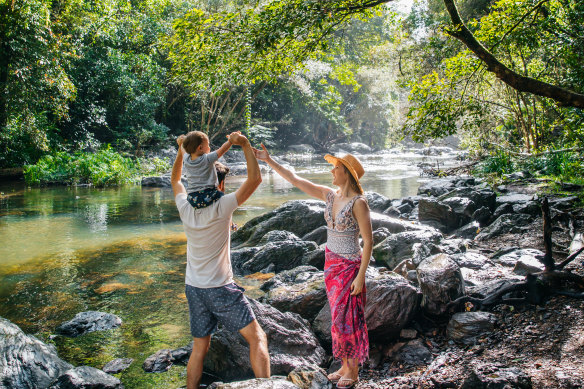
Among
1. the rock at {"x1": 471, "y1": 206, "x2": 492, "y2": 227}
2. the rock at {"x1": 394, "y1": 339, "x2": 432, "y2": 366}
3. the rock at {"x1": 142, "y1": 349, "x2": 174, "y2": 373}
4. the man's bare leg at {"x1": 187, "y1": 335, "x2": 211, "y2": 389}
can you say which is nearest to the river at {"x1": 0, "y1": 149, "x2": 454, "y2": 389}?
the rock at {"x1": 142, "y1": 349, "x2": 174, "y2": 373}

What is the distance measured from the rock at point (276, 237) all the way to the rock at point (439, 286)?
166 inches

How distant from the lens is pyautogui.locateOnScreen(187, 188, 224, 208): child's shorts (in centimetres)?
336

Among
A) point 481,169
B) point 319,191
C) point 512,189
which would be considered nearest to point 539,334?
point 319,191

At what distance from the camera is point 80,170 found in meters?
22.0

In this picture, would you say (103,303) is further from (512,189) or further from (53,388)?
(512,189)

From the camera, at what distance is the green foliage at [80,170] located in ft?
69.0

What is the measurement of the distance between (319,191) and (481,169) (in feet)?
56.5

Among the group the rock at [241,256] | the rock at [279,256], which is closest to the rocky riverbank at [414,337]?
the rock at [279,256]

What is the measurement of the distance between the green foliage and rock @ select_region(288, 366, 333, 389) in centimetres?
2023

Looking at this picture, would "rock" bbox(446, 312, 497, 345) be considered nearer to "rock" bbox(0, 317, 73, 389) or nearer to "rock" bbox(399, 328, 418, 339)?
"rock" bbox(399, 328, 418, 339)

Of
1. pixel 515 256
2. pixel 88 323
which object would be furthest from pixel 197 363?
pixel 515 256

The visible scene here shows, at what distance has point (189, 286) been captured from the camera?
350cm

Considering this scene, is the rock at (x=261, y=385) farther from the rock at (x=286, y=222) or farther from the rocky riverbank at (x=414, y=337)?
Result: the rock at (x=286, y=222)

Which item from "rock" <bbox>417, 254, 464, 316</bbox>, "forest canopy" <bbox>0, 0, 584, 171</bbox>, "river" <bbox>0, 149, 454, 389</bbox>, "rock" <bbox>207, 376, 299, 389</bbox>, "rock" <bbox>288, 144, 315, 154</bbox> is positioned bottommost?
"river" <bbox>0, 149, 454, 389</bbox>
